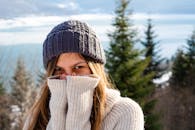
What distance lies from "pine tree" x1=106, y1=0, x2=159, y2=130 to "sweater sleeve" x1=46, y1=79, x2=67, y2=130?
67.8 ft

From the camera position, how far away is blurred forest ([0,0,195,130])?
2388 centimetres

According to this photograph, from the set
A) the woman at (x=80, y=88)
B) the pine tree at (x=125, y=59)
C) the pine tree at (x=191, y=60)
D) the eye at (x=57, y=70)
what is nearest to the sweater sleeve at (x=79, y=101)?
the woman at (x=80, y=88)

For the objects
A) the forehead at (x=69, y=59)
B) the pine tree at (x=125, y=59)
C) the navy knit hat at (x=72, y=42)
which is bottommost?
the pine tree at (x=125, y=59)

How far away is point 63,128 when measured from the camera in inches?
91.3

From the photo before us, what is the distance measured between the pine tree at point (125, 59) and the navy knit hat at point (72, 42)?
20.5m

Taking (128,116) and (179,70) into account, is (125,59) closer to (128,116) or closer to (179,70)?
(179,70)

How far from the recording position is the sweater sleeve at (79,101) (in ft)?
7.44

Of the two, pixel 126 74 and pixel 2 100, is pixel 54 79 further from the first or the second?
pixel 2 100

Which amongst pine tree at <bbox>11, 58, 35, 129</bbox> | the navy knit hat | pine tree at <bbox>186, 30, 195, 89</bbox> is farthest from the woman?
pine tree at <bbox>186, 30, 195, 89</bbox>

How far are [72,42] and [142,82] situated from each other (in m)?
23.0

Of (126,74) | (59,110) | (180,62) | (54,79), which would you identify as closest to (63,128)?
(59,110)

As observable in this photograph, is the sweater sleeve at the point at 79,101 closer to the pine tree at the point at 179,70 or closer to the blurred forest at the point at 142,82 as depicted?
the blurred forest at the point at 142,82

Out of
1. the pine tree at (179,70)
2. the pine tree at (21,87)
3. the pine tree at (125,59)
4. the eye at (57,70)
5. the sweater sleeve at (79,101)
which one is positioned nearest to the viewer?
the sweater sleeve at (79,101)

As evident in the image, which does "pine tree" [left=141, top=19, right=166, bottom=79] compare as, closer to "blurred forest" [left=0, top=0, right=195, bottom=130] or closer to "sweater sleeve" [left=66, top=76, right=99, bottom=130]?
"blurred forest" [left=0, top=0, right=195, bottom=130]
